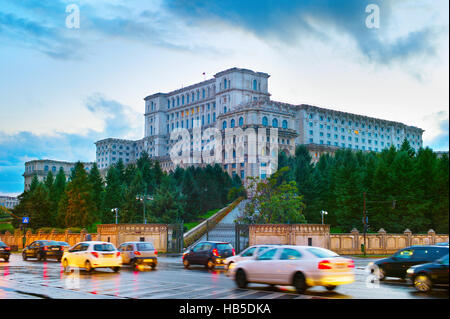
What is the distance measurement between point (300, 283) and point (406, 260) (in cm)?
702

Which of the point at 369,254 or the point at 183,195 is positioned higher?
the point at 183,195

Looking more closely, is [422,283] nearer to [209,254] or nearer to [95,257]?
[209,254]

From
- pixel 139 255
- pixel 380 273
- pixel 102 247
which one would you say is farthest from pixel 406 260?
pixel 102 247

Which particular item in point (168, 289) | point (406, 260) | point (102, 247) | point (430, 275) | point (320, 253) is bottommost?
point (168, 289)

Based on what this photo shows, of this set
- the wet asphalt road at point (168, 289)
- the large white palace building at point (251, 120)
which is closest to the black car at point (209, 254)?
the wet asphalt road at point (168, 289)

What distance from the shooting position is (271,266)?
682 inches

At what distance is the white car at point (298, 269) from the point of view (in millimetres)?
16109

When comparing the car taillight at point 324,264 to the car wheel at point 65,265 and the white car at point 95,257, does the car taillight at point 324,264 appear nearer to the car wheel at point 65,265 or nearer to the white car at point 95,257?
the white car at point 95,257

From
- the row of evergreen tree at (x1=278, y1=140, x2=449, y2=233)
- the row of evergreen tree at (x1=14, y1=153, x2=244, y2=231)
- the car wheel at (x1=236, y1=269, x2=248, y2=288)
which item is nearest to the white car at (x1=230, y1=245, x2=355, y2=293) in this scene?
the car wheel at (x1=236, y1=269, x2=248, y2=288)

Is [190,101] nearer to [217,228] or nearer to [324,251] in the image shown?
[217,228]

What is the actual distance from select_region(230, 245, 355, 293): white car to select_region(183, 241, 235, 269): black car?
33.0 feet

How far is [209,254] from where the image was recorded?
28359 mm
